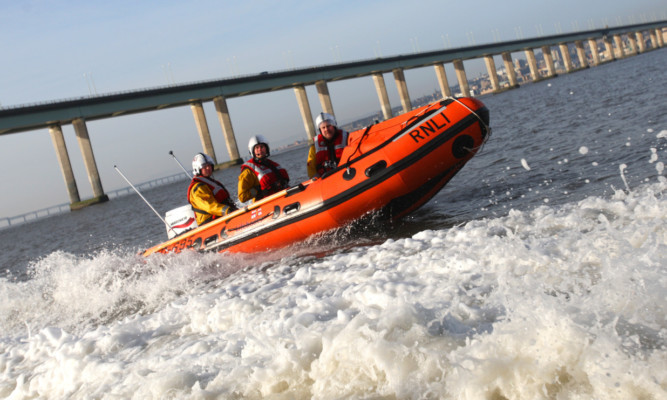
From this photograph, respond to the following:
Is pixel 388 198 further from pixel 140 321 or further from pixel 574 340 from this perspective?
pixel 574 340

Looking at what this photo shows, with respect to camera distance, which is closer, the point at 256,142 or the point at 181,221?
the point at 256,142

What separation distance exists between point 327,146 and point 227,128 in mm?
47992

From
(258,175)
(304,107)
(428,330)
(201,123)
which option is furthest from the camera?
(304,107)

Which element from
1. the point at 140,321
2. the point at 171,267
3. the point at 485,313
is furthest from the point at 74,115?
the point at 485,313

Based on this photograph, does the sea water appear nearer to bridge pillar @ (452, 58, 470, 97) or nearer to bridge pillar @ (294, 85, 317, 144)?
bridge pillar @ (294, 85, 317, 144)

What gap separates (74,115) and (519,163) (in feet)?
135

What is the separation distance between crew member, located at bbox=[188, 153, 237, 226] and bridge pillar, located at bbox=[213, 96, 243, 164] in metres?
46.3

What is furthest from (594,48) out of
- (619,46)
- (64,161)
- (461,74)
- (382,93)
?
(64,161)

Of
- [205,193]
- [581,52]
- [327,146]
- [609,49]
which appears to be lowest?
[205,193]

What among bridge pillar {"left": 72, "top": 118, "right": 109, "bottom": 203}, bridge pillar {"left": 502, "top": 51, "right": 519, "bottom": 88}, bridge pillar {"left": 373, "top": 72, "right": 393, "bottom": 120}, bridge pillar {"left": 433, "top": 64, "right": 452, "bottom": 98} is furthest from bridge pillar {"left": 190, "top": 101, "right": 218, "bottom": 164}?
bridge pillar {"left": 502, "top": 51, "right": 519, "bottom": 88}

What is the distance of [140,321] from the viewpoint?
4605 mm

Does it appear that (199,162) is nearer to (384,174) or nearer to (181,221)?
(181,221)

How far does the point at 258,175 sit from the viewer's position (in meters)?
7.86

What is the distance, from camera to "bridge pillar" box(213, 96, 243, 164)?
52719 mm
